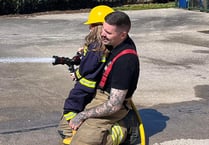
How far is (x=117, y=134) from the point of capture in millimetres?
4422

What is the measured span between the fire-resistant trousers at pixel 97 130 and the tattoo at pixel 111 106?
8 cm

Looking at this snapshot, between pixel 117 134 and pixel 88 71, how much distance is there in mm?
611

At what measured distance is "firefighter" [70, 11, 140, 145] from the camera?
4.15 metres

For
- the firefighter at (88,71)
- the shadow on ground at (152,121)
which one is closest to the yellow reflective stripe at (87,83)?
the firefighter at (88,71)

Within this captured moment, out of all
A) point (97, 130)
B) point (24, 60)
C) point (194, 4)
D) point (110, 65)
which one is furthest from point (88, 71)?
point (194, 4)

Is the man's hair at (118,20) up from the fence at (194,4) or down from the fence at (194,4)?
up

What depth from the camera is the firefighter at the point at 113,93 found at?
163 inches

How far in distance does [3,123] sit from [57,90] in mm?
1703

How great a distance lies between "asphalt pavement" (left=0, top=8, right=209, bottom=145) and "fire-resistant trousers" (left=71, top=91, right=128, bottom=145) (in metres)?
1.09

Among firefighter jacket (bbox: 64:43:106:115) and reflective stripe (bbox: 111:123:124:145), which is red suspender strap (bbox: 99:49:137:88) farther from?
reflective stripe (bbox: 111:123:124:145)

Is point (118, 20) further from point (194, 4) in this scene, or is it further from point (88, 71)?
point (194, 4)

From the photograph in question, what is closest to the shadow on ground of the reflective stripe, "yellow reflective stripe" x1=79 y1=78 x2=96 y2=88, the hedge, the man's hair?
the reflective stripe

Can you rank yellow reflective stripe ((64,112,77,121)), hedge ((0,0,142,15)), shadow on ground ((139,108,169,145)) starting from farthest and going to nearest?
hedge ((0,0,142,15)), shadow on ground ((139,108,169,145)), yellow reflective stripe ((64,112,77,121))

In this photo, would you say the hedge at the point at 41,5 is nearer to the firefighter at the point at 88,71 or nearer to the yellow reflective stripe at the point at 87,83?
the firefighter at the point at 88,71
